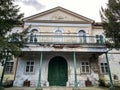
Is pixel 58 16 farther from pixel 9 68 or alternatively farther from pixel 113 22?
pixel 9 68

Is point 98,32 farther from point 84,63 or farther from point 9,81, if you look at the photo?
point 9,81

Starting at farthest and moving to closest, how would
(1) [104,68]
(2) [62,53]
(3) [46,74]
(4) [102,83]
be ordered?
(1) [104,68] < (2) [62,53] < (3) [46,74] < (4) [102,83]

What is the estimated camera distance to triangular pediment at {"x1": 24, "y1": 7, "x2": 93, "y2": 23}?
14531 millimetres

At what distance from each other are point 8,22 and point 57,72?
679 cm

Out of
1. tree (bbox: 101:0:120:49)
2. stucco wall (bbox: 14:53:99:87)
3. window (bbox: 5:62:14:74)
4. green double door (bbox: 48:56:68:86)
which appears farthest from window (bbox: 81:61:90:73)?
window (bbox: 5:62:14:74)

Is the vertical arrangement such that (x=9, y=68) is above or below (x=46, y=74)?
above

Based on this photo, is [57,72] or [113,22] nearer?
[113,22]

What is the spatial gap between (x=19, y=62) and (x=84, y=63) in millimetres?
6678

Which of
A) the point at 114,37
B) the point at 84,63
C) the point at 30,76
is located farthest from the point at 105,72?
the point at 30,76

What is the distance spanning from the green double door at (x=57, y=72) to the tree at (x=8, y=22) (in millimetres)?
5019

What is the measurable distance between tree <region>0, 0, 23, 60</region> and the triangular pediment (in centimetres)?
523

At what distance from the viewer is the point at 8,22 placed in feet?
29.3

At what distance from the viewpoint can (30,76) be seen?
12.4m

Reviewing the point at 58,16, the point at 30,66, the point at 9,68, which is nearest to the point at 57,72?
the point at 30,66
